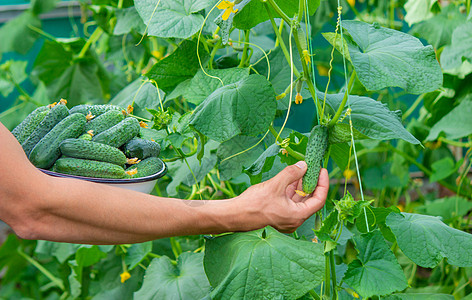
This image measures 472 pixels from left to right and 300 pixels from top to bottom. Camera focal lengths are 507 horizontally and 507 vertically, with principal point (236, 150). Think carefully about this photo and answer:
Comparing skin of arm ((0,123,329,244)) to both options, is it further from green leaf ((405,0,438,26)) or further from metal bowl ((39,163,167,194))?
green leaf ((405,0,438,26))

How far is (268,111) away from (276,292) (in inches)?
12.0

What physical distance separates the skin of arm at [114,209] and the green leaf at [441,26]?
0.98 meters

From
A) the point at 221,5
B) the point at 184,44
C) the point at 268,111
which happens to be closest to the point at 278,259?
the point at 268,111

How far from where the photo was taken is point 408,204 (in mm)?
2023

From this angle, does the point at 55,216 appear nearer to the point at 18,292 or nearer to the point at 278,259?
the point at 278,259

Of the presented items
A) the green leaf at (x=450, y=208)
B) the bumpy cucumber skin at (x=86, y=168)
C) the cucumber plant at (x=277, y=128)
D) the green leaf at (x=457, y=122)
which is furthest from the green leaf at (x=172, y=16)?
the green leaf at (x=450, y=208)

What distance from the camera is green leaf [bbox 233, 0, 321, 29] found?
2.95 feet

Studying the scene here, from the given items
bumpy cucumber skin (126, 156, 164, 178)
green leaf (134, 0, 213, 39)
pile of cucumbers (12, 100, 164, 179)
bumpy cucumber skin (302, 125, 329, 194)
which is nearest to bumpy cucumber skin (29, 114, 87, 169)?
pile of cucumbers (12, 100, 164, 179)

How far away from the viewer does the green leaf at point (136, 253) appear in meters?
1.37

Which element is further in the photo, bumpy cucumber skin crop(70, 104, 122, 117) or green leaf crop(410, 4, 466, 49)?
green leaf crop(410, 4, 466, 49)

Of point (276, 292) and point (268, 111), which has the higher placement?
point (268, 111)

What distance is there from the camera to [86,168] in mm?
753

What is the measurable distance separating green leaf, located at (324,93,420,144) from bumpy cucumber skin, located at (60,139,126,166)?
0.41 metres

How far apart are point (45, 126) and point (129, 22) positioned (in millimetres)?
721
